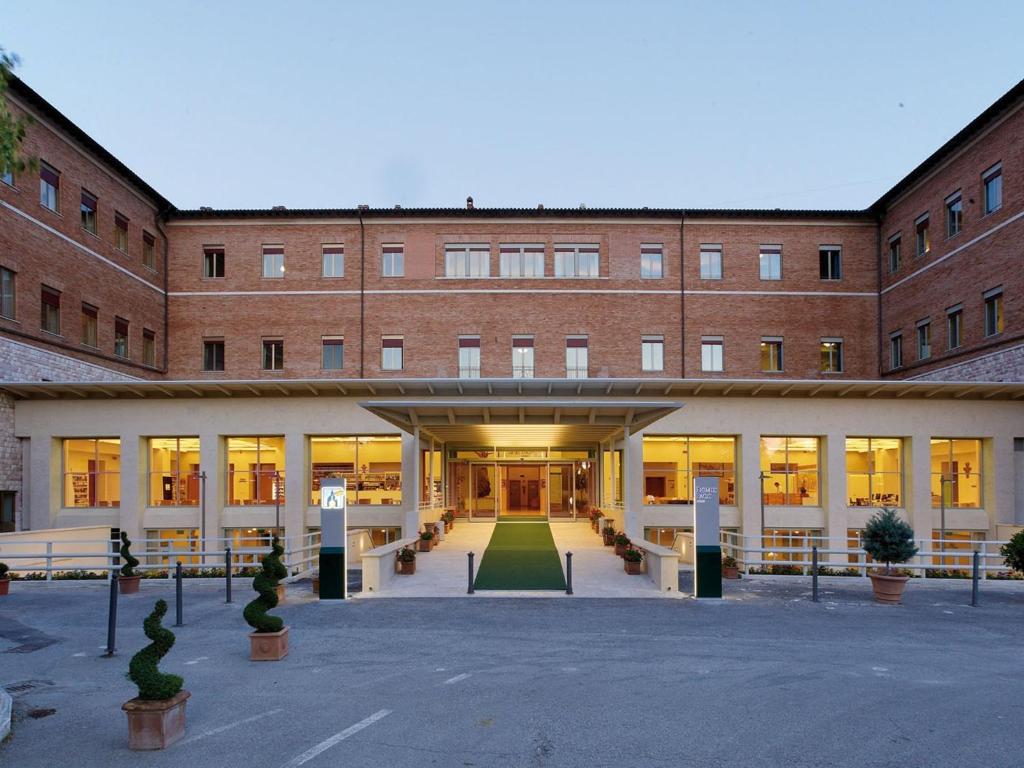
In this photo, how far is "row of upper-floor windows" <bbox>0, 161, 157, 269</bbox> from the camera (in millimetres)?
25984

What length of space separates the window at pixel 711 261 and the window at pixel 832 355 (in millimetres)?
6076

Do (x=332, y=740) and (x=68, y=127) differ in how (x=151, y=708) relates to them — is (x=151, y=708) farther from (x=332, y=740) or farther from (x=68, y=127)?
(x=68, y=127)

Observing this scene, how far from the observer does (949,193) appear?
28.9 meters

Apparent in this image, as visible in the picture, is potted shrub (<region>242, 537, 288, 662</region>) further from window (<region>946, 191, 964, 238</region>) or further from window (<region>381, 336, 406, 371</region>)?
window (<region>946, 191, 964, 238</region>)

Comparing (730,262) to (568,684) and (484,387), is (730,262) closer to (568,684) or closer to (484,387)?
(484,387)

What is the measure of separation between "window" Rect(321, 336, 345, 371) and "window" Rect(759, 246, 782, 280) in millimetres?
20449

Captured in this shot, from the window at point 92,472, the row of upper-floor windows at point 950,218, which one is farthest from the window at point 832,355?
the window at point 92,472

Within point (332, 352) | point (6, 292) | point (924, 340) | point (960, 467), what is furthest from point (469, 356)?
point (960, 467)

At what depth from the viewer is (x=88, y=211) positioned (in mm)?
28703

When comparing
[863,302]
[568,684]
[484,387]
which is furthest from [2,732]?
[863,302]

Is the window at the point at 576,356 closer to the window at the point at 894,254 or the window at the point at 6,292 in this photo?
the window at the point at 894,254

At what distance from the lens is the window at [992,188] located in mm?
25859

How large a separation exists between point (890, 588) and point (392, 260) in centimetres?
2608

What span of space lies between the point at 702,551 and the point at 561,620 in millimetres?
3808
